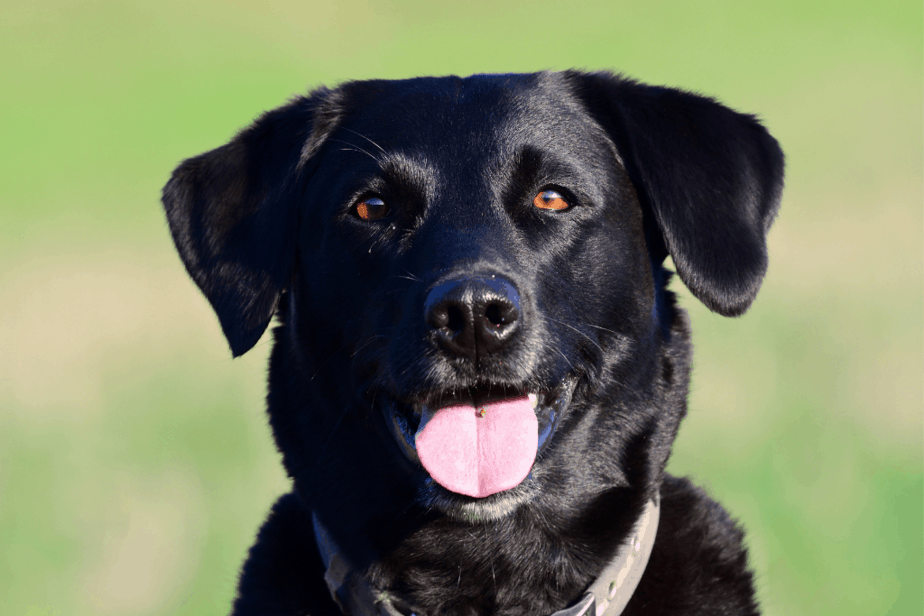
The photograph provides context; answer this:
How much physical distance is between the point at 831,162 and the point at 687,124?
1019cm

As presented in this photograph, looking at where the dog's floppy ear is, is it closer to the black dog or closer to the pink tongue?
the black dog

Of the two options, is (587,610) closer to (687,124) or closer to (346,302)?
(346,302)

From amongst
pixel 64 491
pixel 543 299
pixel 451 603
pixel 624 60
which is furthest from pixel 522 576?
pixel 624 60

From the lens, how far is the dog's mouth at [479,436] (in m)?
2.79

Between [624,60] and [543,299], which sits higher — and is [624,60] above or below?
below

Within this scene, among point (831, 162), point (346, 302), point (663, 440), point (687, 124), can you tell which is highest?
point (687, 124)

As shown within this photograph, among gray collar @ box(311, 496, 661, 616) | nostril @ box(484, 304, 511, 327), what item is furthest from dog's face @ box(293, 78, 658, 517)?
gray collar @ box(311, 496, 661, 616)

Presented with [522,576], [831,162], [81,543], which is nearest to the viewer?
[522,576]

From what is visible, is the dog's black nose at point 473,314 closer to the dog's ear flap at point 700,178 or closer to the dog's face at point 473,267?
A: the dog's face at point 473,267

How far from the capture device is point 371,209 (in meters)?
3.10

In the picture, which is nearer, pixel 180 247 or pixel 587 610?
pixel 587 610

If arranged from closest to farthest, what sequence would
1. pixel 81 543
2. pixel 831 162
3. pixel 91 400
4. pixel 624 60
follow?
pixel 81 543 → pixel 91 400 → pixel 831 162 → pixel 624 60

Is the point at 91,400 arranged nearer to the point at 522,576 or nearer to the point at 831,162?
the point at 522,576

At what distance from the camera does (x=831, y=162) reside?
12672 millimetres
